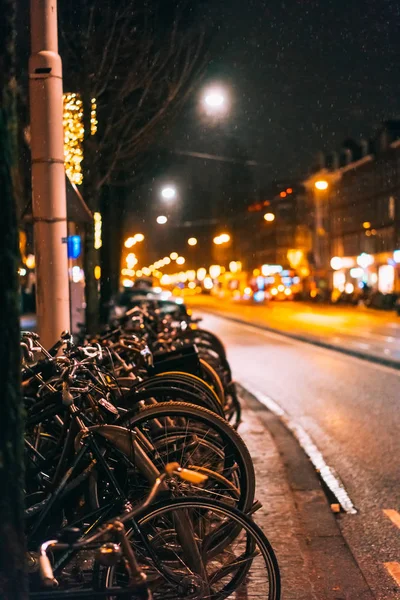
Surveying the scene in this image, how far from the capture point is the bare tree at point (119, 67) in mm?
11258

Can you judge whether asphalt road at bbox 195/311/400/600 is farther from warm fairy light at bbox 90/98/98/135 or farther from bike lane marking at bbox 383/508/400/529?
warm fairy light at bbox 90/98/98/135

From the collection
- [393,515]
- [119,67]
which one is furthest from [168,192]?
[393,515]

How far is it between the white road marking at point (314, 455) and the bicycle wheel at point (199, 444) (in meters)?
2.37

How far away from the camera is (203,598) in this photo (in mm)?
3477

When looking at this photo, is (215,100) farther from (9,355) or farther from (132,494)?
(9,355)

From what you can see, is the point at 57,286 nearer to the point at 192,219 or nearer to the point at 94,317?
the point at 94,317

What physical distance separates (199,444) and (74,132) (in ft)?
26.2

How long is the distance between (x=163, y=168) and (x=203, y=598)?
63.0ft

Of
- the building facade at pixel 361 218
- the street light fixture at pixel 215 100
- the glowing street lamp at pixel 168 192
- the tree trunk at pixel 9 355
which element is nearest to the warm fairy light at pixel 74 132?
the street light fixture at pixel 215 100

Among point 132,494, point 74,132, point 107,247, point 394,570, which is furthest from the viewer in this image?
point 107,247

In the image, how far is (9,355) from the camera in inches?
99.3

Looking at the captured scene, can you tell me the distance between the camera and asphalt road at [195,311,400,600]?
548 cm

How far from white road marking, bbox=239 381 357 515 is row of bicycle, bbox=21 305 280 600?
214cm

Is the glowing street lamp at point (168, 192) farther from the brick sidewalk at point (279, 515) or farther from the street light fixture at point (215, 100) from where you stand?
the brick sidewalk at point (279, 515)
